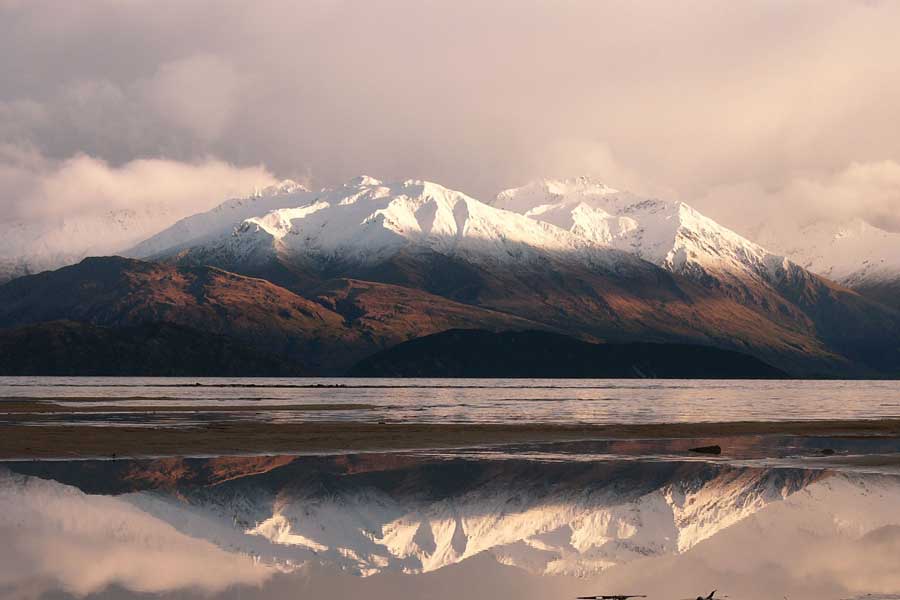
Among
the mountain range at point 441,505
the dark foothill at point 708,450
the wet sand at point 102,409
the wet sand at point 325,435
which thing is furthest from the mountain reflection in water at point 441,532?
the wet sand at point 102,409

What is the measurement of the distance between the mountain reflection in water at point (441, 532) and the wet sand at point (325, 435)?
485 inches

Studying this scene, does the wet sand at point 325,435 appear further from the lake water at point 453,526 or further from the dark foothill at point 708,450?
the dark foothill at point 708,450

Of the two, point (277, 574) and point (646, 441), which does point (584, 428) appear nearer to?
point (646, 441)

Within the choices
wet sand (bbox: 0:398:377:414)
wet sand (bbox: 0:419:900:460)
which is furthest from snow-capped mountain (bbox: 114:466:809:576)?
wet sand (bbox: 0:398:377:414)

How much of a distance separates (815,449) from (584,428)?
1126 inches

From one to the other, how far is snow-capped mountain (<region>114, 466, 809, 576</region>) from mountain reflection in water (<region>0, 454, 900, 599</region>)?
14cm

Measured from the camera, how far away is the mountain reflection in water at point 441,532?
35.8 metres

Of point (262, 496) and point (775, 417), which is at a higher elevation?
point (262, 496)

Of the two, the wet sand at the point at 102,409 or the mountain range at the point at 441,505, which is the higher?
the mountain range at the point at 441,505

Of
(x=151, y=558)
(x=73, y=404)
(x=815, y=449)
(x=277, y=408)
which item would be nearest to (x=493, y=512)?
(x=151, y=558)

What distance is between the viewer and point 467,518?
4988cm

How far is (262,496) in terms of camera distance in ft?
186

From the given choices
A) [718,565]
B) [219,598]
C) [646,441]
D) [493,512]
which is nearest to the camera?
[219,598]

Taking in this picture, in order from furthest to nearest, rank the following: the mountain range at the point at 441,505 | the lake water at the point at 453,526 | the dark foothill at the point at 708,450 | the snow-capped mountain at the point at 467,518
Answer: the dark foothill at the point at 708,450, the mountain range at the point at 441,505, the snow-capped mountain at the point at 467,518, the lake water at the point at 453,526
